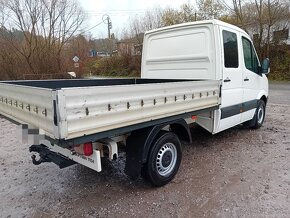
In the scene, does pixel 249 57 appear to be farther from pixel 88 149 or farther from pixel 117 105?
pixel 88 149

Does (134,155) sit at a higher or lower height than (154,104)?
lower

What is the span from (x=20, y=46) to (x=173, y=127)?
19.3m

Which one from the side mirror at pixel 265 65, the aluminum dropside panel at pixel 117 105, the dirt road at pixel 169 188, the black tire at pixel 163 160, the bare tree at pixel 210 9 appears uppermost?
the bare tree at pixel 210 9

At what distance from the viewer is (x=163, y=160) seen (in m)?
3.57

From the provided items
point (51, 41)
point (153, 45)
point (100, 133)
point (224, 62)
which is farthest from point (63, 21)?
point (100, 133)

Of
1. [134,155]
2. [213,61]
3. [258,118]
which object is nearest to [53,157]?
[134,155]

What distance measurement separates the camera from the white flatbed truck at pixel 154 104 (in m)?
2.38

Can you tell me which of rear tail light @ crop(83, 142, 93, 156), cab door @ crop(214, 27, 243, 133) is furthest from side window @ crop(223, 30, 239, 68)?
rear tail light @ crop(83, 142, 93, 156)

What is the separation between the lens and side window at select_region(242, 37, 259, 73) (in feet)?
17.4

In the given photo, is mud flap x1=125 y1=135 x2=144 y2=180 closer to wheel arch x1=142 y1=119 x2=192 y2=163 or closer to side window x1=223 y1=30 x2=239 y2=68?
wheel arch x1=142 y1=119 x2=192 y2=163

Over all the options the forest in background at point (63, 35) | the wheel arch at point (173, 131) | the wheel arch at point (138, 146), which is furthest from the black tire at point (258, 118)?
the forest in background at point (63, 35)

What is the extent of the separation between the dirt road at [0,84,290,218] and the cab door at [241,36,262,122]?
94 centimetres

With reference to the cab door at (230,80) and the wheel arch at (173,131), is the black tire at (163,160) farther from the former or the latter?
the cab door at (230,80)

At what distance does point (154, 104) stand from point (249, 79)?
128 inches
